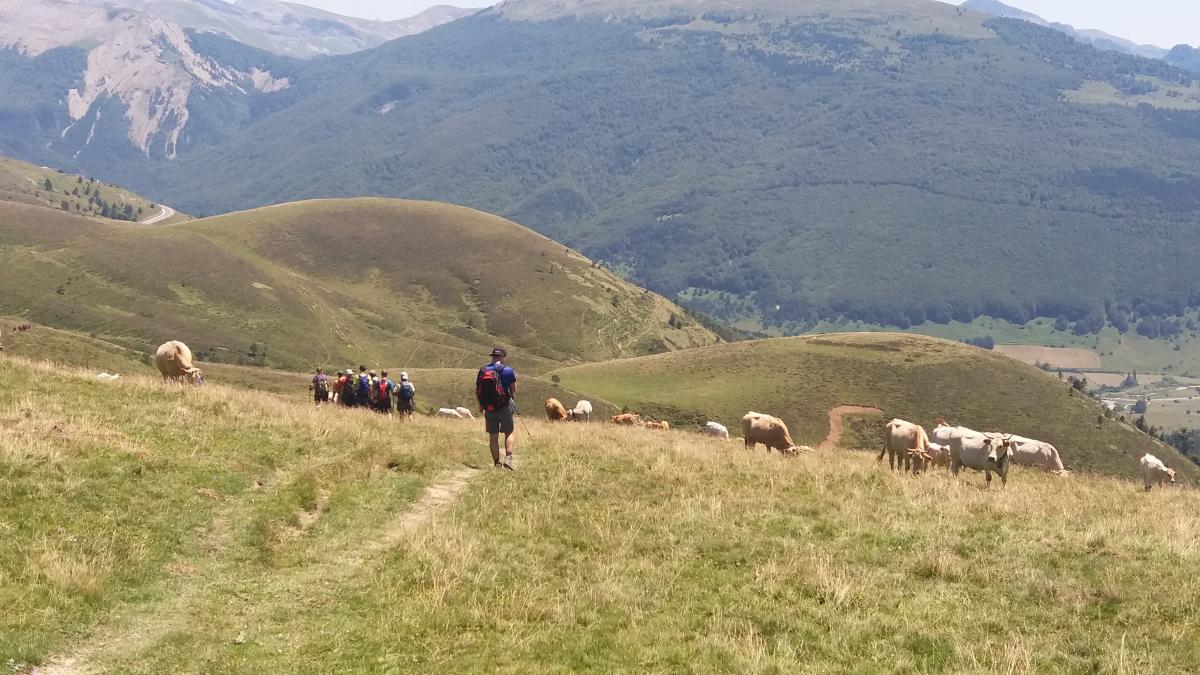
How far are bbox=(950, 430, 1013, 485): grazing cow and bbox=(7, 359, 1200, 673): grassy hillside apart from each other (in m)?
2.71

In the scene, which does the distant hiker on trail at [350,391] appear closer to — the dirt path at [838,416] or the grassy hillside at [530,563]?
the grassy hillside at [530,563]

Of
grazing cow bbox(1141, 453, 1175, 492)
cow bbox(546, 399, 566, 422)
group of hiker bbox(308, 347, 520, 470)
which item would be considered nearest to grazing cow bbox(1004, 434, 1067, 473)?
grazing cow bbox(1141, 453, 1175, 492)

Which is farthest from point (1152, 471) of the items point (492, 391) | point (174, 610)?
point (174, 610)

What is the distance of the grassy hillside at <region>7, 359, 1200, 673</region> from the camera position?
12430 millimetres

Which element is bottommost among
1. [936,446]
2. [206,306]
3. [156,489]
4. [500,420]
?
[206,306]

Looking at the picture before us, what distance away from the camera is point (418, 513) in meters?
19.3

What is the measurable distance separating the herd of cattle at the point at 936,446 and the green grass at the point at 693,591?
5.56 meters

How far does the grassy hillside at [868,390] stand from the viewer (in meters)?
115

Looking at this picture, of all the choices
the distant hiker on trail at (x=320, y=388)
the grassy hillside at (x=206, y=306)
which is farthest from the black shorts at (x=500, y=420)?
the grassy hillside at (x=206, y=306)

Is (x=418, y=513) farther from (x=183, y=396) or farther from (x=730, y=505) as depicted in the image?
(x=183, y=396)

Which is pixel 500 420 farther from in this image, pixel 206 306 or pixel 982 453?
pixel 206 306

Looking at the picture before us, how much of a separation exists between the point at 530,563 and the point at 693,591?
2785 mm

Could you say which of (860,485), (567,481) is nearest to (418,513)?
(567,481)

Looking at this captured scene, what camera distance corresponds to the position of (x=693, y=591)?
14.7m
